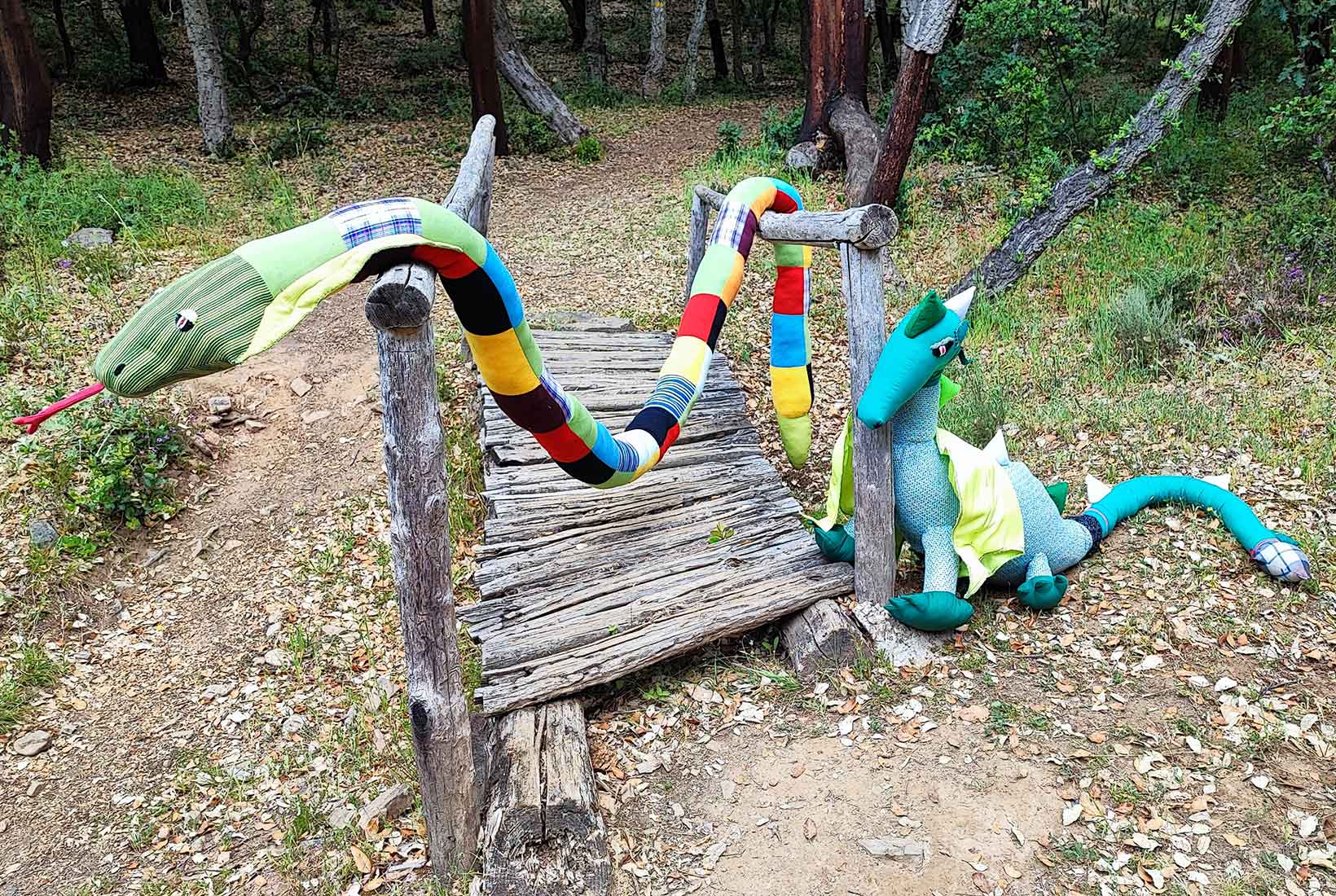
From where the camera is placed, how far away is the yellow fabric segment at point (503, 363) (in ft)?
9.06

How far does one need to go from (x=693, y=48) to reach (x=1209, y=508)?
1303 centimetres

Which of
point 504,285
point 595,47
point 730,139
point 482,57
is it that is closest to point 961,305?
point 504,285

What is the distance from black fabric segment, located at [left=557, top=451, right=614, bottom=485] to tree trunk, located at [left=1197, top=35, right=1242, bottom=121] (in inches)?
391

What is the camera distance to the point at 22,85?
8.66 meters

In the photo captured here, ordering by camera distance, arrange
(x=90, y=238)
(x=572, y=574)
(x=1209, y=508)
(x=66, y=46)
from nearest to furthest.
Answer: (x=572, y=574)
(x=1209, y=508)
(x=90, y=238)
(x=66, y=46)

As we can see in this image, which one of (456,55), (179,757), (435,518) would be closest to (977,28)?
(435,518)

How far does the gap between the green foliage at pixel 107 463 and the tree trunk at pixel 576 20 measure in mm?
15937

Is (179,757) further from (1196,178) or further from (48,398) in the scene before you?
(1196,178)

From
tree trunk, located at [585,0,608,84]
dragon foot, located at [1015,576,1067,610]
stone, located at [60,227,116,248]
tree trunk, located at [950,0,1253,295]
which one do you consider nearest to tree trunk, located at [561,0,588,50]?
tree trunk, located at [585,0,608,84]

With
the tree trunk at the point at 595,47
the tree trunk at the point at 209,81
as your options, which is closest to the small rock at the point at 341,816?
the tree trunk at the point at 209,81

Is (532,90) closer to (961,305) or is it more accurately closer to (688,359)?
(688,359)

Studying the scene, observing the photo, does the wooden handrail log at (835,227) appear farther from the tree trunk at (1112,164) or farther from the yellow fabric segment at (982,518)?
the tree trunk at (1112,164)

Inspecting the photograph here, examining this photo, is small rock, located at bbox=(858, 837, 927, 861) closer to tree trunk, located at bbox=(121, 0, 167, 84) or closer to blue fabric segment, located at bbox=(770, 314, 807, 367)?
blue fabric segment, located at bbox=(770, 314, 807, 367)

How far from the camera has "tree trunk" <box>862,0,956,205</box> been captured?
778 centimetres
